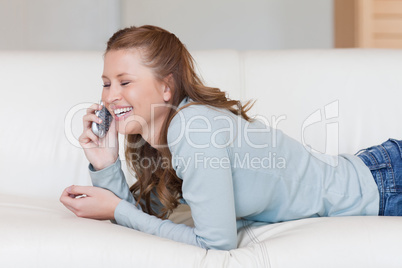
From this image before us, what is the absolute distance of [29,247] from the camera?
107 centimetres

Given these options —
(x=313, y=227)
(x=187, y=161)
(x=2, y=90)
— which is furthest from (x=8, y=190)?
(x=313, y=227)

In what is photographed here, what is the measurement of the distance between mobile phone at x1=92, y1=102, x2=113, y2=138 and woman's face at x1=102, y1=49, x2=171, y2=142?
100mm

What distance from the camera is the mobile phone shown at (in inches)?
54.3

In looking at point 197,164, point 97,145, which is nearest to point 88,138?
point 97,145

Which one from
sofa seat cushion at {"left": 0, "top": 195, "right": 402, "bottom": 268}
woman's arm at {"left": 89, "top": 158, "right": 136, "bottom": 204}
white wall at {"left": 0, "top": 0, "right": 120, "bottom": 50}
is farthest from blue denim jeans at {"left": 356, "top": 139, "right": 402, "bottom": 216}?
white wall at {"left": 0, "top": 0, "right": 120, "bottom": 50}

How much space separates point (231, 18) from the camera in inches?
125

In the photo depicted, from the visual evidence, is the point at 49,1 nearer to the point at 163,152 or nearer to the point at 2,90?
the point at 2,90

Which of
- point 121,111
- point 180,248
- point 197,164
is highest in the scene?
point 121,111

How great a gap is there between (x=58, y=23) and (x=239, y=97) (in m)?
1.65

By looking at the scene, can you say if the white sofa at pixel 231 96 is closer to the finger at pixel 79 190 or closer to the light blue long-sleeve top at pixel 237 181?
the finger at pixel 79 190

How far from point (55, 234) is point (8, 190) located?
0.69 meters

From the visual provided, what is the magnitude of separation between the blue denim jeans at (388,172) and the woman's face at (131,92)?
56 cm

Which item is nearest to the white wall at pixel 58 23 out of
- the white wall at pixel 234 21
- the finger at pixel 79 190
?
the white wall at pixel 234 21

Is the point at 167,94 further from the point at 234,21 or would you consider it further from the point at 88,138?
the point at 234,21
